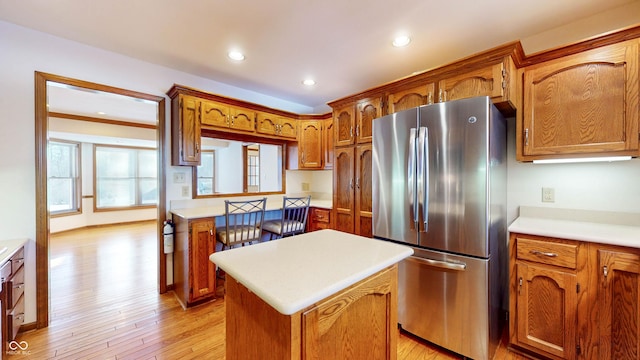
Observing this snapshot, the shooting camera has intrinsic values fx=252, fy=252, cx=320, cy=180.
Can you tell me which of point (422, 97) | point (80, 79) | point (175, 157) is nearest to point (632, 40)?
point (422, 97)

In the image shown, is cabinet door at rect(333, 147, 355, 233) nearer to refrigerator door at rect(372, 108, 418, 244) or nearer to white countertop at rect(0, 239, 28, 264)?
refrigerator door at rect(372, 108, 418, 244)

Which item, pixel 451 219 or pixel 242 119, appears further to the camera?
pixel 242 119

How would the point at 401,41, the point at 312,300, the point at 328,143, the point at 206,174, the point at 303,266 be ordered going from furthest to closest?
the point at 328,143 < the point at 206,174 < the point at 401,41 < the point at 303,266 < the point at 312,300

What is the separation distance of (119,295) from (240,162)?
202 cm

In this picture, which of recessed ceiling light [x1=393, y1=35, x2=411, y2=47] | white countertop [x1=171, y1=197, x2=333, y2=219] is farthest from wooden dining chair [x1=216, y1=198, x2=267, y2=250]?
recessed ceiling light [x1=393, y1=35, x2=411, y2=47]

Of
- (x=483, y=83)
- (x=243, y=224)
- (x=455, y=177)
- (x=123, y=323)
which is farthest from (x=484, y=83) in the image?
(x=123, y=323)

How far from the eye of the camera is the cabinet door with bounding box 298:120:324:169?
3.75 m

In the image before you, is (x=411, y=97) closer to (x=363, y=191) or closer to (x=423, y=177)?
(x=423, y=177)

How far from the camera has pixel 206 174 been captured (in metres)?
3.24

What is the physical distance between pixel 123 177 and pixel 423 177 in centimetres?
778

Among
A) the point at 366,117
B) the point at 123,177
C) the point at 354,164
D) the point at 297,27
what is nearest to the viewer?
the point at 297,27

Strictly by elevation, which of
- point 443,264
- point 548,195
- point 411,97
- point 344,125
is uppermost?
point 411,97

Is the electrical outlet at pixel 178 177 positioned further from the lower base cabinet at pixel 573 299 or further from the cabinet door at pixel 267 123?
the lower base cabinet at pixel 573 299

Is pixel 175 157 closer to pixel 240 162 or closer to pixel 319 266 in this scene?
pixel 240 162
